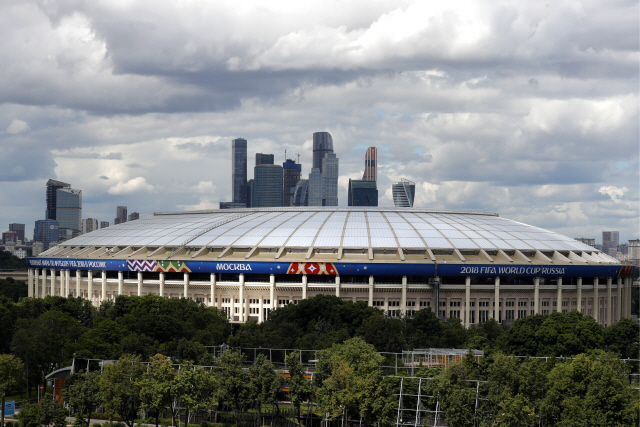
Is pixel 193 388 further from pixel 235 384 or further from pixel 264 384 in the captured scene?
pixel 264 384

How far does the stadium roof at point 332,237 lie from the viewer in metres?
112

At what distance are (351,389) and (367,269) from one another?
178 ft

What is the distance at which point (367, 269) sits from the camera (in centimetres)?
10644

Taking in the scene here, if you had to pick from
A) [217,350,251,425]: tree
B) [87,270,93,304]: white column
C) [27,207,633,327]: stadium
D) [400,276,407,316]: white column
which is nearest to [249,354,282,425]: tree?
[217,350,251,425]: tree

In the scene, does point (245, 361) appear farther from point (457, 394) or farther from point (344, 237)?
point (344, 237)

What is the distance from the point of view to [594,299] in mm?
114875

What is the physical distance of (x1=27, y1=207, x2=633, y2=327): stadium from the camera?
10794cm

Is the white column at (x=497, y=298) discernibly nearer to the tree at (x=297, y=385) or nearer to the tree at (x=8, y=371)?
the tree at (x=297, y=385)

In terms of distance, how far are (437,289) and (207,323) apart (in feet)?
121

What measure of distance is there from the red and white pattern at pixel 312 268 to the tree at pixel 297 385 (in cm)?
4882

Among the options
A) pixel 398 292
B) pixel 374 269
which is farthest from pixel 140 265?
pixel 398 292

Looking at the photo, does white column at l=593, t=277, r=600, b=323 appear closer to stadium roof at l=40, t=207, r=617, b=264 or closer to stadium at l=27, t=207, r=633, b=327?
stadium at l=27, t=207, r=633, b=327

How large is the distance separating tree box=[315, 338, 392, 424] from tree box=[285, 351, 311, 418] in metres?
1.14

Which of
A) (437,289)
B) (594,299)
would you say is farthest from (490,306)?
(594,299)
